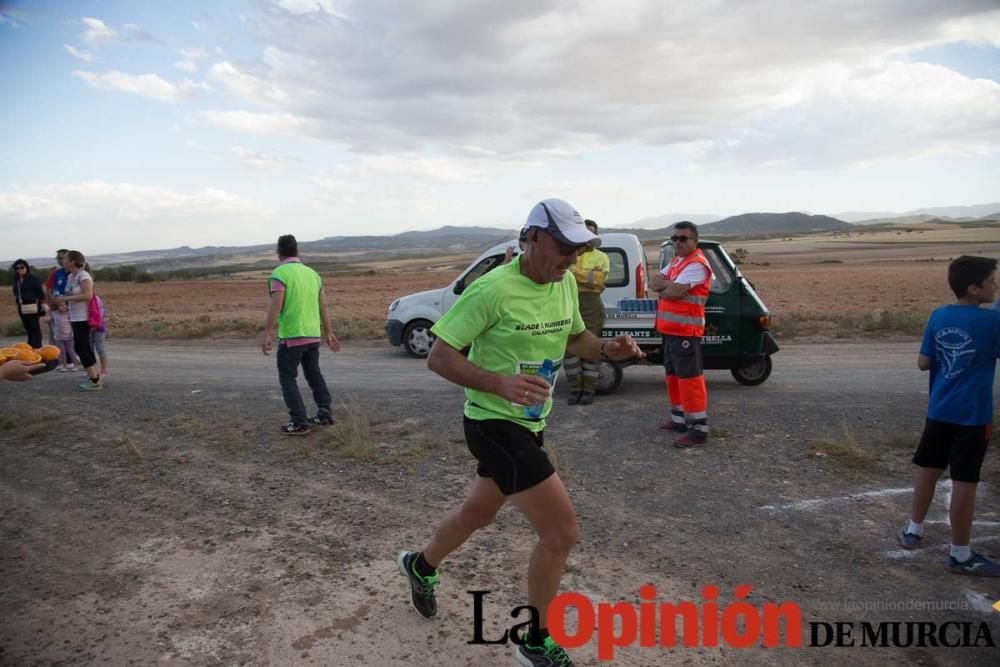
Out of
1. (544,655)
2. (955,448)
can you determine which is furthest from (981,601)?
(544,655)

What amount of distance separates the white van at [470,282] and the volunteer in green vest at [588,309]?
1.14m

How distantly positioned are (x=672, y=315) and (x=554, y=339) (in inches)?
135

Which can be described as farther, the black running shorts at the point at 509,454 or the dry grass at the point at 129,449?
the dry grass at the point at 129,449

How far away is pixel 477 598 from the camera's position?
11.5 ft

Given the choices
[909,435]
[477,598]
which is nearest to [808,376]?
[909,435]

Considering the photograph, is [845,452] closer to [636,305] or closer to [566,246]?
[636,305]

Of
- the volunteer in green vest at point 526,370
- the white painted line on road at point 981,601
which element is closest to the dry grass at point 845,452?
the white painted line on road at point 981,601

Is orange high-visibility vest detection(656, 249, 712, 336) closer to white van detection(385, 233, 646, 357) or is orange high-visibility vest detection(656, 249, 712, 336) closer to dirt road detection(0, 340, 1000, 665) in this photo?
dirt road detection(0, 340, 1000, 665)

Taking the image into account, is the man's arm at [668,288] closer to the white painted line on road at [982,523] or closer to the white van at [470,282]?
the white van at [470,282]

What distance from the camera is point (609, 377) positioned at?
8.61m

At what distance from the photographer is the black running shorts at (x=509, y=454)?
2.89m

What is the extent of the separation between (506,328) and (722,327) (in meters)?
6.17

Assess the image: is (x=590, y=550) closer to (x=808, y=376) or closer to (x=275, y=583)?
(x=275, y=583)

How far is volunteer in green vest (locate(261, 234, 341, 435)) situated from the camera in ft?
21.8
